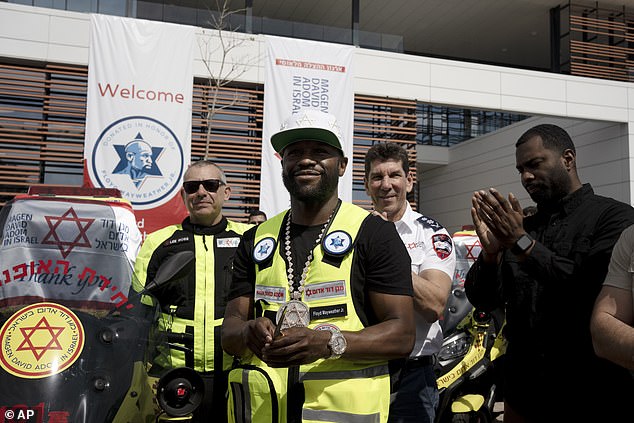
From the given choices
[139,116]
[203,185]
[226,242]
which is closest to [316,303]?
[226,242]

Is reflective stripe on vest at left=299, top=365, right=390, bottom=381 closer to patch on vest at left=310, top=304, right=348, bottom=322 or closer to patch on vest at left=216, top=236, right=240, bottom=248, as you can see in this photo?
patch on vest at left=310, top=304, right=348, bottom=322

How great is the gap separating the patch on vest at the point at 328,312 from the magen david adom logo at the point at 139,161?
845cm

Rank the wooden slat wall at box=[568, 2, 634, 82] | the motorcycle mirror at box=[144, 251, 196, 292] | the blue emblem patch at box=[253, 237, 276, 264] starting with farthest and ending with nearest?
1. the wooden slat wall at box=[568, 2, 634, 82]
2. the motorcycle mirror at box=[144, 251, 196, 292]
3. the blue emblem patch at box=[253, 237, 276, 264]

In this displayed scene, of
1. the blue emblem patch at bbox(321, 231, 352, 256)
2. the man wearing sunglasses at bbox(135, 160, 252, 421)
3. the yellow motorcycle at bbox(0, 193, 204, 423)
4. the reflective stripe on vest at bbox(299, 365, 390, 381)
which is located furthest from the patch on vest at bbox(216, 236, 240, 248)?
the reflective stripe on vest at bbox(299, 365, 390, 381)

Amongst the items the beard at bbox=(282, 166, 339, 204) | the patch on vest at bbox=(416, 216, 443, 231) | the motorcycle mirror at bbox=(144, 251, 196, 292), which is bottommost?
the motorcycle mirror at bbox=(144, 251, 196, 292)

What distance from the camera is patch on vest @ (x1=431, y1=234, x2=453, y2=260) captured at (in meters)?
2.72

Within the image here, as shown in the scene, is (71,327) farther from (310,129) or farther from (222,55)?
(222,55)

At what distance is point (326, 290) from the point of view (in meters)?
1.80

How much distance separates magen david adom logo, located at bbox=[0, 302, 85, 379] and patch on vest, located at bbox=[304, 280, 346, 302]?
100 cm

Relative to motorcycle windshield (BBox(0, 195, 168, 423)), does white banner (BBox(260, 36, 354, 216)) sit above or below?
above

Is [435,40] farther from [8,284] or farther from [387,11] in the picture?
[8,284]

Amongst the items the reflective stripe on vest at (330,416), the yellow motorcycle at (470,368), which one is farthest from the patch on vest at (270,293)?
the yellow motorcycle at (470,368)

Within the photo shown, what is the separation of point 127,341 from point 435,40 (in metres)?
16.5

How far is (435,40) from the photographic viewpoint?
1741cm
